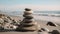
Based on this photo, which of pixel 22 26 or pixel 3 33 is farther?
pixel 22 26

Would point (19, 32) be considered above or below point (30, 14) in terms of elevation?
below

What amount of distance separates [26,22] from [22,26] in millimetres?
303

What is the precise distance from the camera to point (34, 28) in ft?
33.1

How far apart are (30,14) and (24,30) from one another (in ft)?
2.74

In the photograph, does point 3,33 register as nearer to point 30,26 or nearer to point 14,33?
point 14,33

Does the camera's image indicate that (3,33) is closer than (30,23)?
Yes

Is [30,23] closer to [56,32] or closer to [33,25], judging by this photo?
[33,25]

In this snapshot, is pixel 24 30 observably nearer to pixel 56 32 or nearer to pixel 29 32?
pixel 29 32

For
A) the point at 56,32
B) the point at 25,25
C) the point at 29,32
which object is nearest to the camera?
the point at 56,32

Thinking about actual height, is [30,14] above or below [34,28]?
above

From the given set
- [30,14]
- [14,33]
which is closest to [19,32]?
[14,33]

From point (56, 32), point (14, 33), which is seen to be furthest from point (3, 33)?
point (56, 32)

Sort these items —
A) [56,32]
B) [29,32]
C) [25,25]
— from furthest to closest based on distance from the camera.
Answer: [25,25]
[29,32]
[56,32]

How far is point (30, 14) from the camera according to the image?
1023 centimetres
